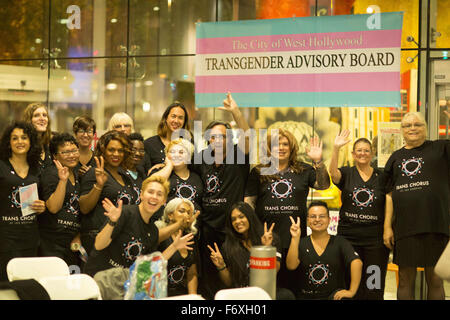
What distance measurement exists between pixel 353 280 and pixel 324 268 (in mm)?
242

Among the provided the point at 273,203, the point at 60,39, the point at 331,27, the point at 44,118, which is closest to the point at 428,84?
the point at 331,27

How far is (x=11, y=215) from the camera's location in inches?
168

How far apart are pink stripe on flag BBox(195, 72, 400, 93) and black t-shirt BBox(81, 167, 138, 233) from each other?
196 centimetres

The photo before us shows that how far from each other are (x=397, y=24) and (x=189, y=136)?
2437 mm

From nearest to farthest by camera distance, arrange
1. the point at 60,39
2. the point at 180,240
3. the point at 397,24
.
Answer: the point at 180,240, the point at 397,24, the point at 60,39

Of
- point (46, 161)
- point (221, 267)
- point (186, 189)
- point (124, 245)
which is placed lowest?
point (221, 267)

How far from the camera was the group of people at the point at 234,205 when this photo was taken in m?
4.27

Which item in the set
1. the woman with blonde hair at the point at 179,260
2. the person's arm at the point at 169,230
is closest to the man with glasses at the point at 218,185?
the woman with blonde hair at the point at 179,260

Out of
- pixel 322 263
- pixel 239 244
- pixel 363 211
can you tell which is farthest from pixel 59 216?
pixel 363 211

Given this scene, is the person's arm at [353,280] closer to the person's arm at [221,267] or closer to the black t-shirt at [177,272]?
the person's arm at [221,267]

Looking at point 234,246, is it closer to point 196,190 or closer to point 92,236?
point 196,190

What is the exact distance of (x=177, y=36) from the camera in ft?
20.9

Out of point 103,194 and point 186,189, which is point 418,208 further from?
point 103,194

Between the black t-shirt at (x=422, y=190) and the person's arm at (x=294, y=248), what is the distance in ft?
2.85
